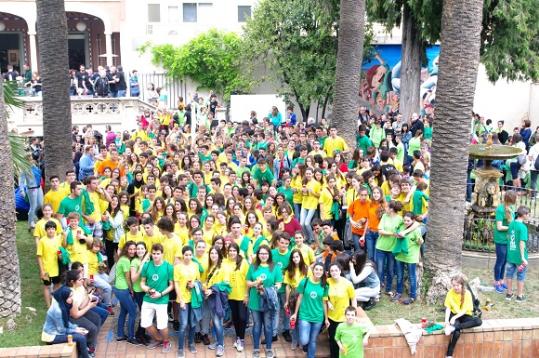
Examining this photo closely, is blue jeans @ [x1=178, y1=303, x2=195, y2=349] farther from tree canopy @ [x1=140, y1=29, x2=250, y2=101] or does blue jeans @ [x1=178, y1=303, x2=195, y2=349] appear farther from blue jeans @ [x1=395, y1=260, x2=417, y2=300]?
tree canopy @ [x1=140, y1=29, x2=250, y2=101]

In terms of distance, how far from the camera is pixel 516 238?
10750 millimetres

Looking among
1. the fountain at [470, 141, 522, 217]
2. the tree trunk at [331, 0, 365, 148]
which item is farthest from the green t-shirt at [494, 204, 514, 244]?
the tree trunk at [331, 0, 365, 148]

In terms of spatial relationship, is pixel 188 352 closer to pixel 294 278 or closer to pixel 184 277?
pixel 184 277

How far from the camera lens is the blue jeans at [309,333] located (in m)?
9.06

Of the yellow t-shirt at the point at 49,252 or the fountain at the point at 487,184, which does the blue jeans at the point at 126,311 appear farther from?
the fountain at the point at 487,184

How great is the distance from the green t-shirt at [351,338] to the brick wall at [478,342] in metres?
0.72

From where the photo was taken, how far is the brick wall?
368 inches

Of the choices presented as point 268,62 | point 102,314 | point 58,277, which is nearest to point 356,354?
point 102,314

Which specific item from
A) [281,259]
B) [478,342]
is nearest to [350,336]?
[281,259]

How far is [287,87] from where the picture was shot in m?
27.6

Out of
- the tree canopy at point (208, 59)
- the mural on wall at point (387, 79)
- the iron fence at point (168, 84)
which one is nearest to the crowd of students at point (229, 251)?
the mural on wall at point (387, 79)

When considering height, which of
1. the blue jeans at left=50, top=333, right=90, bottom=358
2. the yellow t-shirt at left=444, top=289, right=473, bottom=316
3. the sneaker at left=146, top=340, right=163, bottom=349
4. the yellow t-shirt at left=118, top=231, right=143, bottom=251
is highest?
the yellow t-shirt at left=118, top=231, right=143, bottom=251

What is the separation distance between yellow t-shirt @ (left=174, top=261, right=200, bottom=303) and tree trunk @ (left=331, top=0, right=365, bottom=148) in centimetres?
837

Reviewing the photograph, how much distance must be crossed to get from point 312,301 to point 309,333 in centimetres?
47
